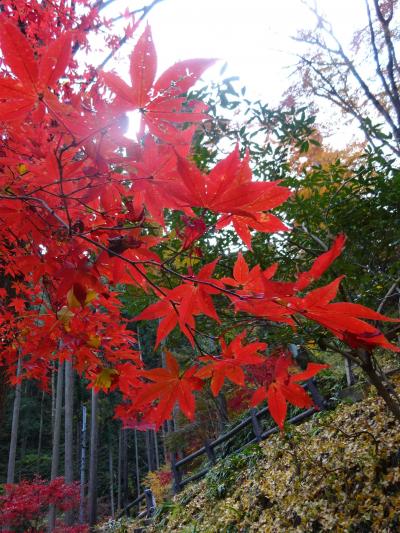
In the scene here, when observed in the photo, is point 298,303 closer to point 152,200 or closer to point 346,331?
point 346,331

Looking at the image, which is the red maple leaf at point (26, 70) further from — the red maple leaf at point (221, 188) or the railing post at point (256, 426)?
the railing post at point (256, 426)

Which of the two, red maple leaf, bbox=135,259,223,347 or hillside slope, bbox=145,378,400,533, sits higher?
red maple leaf, bbox=135,259,223,347

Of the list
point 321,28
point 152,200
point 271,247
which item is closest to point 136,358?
point 152,200

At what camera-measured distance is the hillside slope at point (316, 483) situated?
8.96 ft

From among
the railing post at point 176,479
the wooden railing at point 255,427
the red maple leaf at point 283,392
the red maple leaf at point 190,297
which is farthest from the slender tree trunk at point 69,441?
the red maple leaf at point 190,297

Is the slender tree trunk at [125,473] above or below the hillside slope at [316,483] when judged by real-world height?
above

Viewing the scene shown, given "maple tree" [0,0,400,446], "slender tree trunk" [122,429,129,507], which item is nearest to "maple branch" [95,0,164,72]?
"maple tree" [0,0,400,446]

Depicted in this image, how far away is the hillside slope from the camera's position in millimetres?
2732

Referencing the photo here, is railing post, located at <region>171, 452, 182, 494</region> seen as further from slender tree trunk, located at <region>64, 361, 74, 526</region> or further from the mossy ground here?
slender tree trunk, located at <region>64, 361, 74, 526</region>

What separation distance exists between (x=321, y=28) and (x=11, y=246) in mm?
5967

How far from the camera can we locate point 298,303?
646 millimetres

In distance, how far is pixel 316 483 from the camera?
329cm

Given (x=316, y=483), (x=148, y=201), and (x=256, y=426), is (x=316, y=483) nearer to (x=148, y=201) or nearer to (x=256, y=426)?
(x=256, y=426)

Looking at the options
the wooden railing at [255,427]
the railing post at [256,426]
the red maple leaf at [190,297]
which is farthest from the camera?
the railing post at [256,426]
